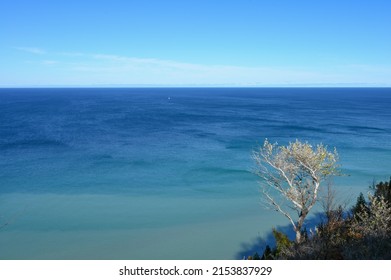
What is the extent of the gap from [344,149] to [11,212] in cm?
4131

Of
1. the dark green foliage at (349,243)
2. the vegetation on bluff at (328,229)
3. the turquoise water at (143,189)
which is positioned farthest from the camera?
the turquoise water at (143,189)

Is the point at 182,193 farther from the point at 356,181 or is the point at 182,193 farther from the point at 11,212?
the point at 356,181

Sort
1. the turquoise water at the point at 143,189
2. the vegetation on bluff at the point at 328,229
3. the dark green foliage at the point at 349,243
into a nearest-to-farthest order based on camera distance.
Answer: the dark green foliage at the point at 349,243 → the vegetation on bluff at the point at 328,229 → the turquoise water at the point at 143,189

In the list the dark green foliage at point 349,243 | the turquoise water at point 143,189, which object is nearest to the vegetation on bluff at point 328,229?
the dark green foliage at point 349,243

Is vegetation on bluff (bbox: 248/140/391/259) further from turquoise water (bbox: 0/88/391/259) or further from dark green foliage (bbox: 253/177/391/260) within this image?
turquoise water (bbox: 0/88/391/259)

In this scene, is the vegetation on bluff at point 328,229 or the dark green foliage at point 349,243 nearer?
the dark green foliage at point 349,243

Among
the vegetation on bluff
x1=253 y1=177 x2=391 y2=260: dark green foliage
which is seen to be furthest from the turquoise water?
x1=253 y1=177 x2=391 y2=260: dark green foliage

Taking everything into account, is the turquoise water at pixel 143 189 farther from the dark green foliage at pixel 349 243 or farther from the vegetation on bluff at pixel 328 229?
the dark green foliage at pixel 349 243

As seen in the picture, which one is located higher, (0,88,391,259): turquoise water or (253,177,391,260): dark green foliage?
(253,177,391,260): dark green foliage

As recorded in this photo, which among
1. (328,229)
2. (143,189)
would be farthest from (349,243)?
(143,189)

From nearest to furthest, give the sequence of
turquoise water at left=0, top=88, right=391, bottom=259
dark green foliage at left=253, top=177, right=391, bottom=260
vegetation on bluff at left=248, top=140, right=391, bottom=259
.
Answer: dark green foliage at left=253, top=177, right=391, bottom=260
vegetation on bluff at left=248, top=140, right=391, bottom=259
turquoise water at left=0, top=88, right=391, bottom=259

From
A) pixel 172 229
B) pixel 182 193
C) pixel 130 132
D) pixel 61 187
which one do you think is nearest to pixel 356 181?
pixel 182 193

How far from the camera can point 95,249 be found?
23.0m

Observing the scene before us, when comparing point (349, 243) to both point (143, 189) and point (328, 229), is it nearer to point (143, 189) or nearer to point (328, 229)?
point (328, 229)
